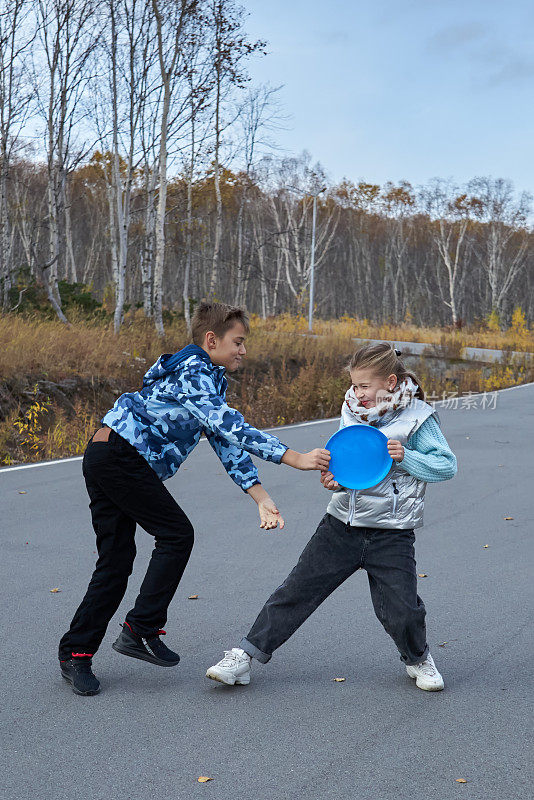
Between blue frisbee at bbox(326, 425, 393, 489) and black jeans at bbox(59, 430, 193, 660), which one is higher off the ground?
blue frisbee at bbox(326, 425, 393, 489)

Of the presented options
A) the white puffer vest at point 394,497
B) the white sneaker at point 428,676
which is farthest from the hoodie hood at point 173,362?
the white sneaker at point 428,676

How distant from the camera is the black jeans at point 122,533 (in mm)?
3729

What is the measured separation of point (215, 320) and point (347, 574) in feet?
4.03

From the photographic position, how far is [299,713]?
11.8 ft

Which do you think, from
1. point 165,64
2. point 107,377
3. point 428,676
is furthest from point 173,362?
point 165,64

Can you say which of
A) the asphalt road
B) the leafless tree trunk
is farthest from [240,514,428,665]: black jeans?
the leafless tree trunk

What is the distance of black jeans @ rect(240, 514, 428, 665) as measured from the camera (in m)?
3.64

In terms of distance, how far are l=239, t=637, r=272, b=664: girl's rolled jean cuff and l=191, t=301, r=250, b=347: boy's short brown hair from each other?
1.31m

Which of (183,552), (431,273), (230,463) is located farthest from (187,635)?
(431,273)

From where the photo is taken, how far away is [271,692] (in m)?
3.82

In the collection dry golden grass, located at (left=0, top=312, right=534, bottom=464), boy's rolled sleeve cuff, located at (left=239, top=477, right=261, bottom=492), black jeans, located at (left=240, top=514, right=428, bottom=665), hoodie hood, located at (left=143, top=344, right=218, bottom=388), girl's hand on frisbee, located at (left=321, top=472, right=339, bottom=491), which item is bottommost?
dry golden grass, located at (left=0, top=312, right=534, bottom=464)

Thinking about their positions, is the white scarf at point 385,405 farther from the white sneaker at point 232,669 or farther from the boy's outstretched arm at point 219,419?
the white sneaker at point 232,669

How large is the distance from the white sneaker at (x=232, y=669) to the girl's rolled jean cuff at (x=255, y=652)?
0.03 metres

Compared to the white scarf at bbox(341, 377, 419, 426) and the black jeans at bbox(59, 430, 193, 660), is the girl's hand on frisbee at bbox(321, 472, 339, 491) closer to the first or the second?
the white scarf at bbox(341, 377, 419, 426)
